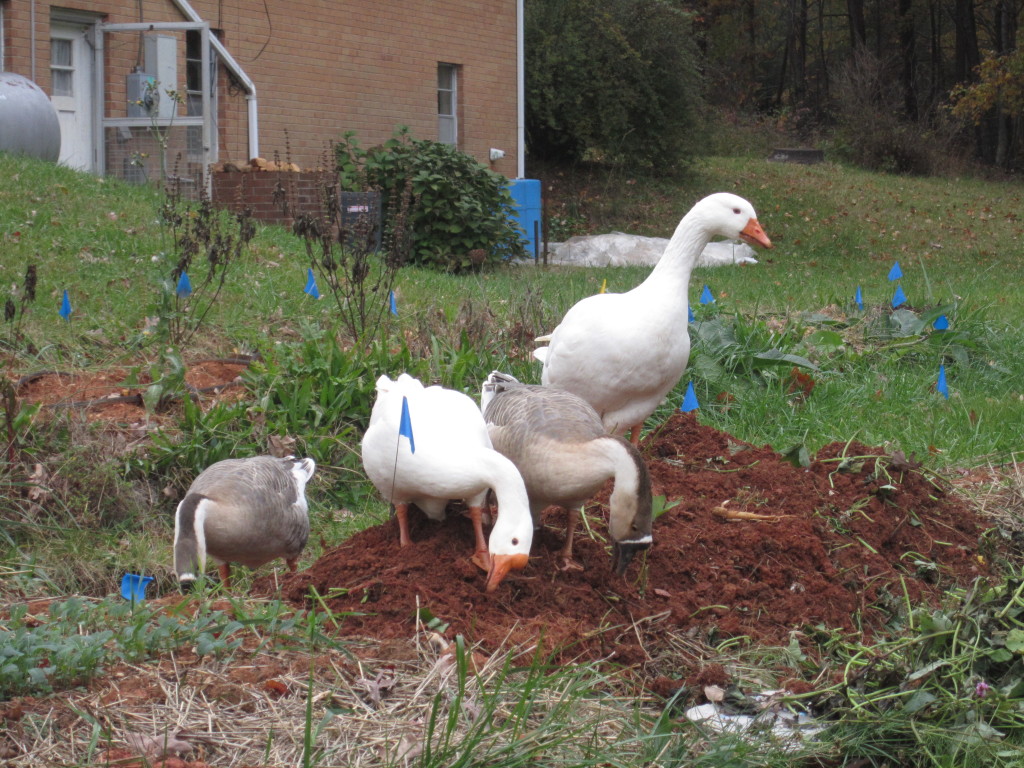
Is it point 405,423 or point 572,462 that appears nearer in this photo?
point 405,423

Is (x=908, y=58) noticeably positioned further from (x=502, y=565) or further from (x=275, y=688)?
(x=275, y=688)

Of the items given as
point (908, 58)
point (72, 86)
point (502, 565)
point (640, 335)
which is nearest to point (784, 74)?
point (908, 58)

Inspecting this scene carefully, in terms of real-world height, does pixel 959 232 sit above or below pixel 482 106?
below

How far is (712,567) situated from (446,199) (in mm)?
11453

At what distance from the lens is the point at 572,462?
3828 mm

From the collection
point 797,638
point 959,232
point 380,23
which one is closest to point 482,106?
point 380,23

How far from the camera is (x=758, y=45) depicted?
4744cm

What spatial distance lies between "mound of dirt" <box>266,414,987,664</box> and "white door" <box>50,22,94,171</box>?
42.6ft

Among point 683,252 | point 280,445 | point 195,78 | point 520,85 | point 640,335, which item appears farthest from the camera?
point 520,85

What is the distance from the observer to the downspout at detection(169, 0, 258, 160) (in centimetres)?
1622

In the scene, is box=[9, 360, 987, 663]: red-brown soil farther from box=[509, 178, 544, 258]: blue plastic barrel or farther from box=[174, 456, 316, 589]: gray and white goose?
box=[509, 178, 544, 258]: blue plastic barrel

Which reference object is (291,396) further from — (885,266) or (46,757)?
(885,266)

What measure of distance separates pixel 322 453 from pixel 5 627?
2866 mm

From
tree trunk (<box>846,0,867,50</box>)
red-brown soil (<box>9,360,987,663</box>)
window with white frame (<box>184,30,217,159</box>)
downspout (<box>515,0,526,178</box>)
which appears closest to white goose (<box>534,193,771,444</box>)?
red-brown soil (<box>9,360,987,663</box>)
